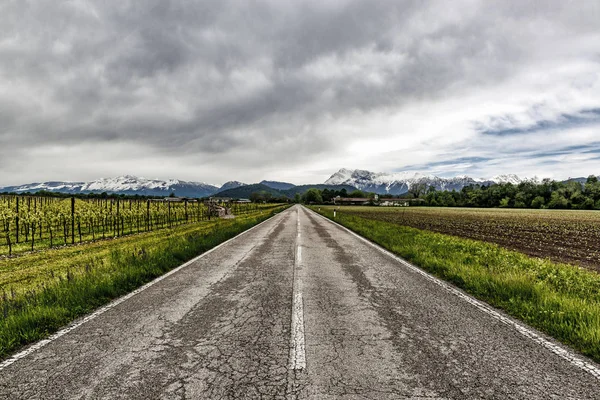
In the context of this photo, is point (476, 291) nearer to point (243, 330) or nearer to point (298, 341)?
point (298, 341)

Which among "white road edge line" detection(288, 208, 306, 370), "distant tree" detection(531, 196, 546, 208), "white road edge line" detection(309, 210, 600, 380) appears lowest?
"distant tree" detection(531, 196, 546, 208)

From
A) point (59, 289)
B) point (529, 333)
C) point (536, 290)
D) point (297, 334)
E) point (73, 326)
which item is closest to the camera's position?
point (297, 334)

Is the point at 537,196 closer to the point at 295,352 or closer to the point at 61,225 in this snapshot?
the point at 295,352

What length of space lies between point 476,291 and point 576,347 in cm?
259

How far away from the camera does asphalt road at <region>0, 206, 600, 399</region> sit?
308 centimetres

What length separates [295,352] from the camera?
3.83m

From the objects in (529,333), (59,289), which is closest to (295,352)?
(529,333)

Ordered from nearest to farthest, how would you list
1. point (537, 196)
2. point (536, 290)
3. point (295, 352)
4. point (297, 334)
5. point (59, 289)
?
point (295, 352), point (297, 334), point (536, 290), point (59, 289), point (537, 196)

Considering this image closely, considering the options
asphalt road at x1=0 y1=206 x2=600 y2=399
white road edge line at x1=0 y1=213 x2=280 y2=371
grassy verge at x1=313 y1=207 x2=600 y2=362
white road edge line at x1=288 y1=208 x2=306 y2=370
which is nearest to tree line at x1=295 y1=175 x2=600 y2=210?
grassy verge at x1=313 y1=207 x2=600 y2=362

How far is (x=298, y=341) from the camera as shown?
416 cm

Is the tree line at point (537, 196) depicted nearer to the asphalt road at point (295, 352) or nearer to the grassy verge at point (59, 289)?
the asphalt road at point (295, 352)

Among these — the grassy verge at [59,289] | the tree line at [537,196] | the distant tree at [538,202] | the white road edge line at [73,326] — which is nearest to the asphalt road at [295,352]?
the white road edge line at [73,326]

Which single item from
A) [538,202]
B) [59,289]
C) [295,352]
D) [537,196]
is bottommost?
[538,202]

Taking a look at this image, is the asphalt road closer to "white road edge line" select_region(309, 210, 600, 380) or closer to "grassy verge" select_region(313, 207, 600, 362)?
"white road edge line" select_region(309, 210, 600, 380)
